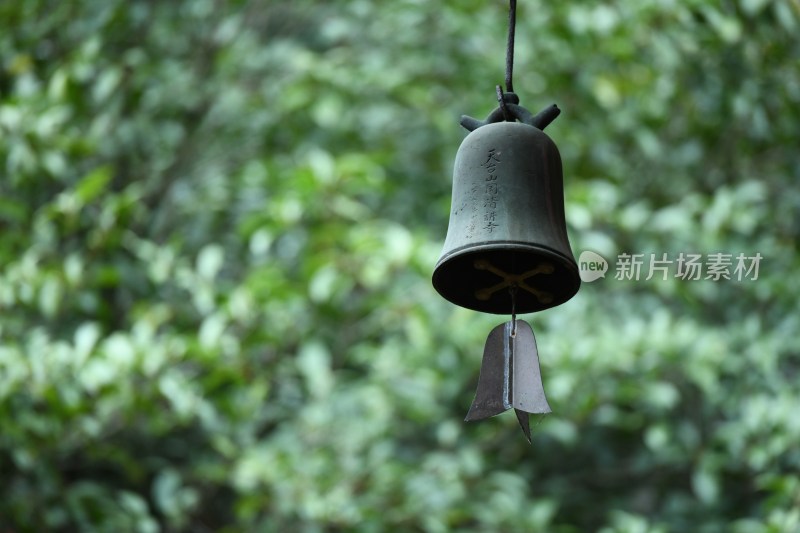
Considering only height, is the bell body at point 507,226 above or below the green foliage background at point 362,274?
below

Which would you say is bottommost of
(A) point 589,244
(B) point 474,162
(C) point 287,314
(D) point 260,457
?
(B) point 474,162

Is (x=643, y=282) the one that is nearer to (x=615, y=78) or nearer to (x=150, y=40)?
(x=615, y=78)

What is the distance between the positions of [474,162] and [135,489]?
7.67 feet

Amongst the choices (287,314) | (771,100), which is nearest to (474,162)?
(287,314)

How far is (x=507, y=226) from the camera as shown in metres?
1.75

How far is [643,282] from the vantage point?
13.2 feet

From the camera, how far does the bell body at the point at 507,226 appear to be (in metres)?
1.76

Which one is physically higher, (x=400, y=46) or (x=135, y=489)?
(x=400, y=46)
